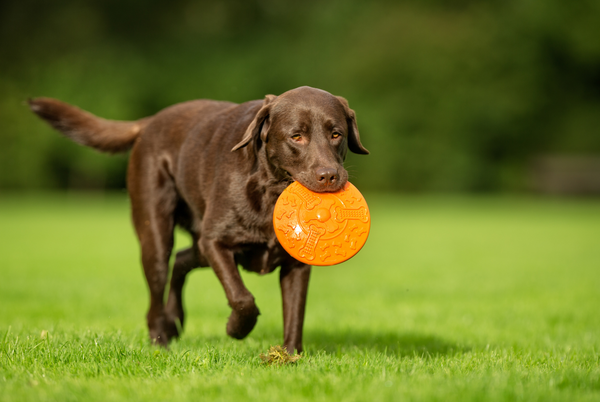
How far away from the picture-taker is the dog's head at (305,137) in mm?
3668

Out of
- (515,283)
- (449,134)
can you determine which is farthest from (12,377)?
(449,134)

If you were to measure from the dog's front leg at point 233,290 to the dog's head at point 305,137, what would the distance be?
0.63 m

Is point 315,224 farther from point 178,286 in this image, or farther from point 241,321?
point 178,286

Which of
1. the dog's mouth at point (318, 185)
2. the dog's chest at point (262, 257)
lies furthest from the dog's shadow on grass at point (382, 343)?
the dog's mouth at point (318, 185)

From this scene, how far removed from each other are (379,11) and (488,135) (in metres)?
13.1

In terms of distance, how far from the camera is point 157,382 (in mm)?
2918

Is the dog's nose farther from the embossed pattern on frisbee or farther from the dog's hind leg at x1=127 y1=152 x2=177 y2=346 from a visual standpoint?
the dog's hind leg at x1=127 y1=152 x2=177 y2=346

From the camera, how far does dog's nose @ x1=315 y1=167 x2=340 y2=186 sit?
11.8 ft

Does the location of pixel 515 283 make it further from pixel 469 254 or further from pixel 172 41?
pixel 172 41

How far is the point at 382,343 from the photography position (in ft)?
14.8

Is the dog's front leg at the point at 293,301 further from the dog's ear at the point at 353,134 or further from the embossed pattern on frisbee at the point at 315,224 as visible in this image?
the dog's ear at the point at 353,134

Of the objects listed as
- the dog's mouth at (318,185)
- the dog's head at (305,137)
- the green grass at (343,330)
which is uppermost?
the dog's head at (305,137)

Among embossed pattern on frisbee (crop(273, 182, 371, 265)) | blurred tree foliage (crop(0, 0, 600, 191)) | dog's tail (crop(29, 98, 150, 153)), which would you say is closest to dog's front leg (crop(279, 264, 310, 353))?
embossed pattern on frisbee (crop(273, 182, 371, 265))

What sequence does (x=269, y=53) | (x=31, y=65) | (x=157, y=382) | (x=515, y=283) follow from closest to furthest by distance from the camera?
(x=157, y=382), (x=515, y=283), (x=31, y=65), (x=269, y=53)
